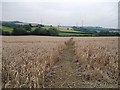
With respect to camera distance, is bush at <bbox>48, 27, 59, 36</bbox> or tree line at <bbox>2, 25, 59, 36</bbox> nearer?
tree line at <bbox>2, 25, 59, 36</bbox>

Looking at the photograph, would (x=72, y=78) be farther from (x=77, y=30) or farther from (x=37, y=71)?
(x=77, y=30)

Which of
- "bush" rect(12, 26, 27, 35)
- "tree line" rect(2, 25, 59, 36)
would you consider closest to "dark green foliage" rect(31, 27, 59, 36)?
"tree line" rect(2, 25, 59, 36)

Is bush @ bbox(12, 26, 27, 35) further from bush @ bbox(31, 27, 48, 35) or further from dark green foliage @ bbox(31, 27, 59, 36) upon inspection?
bush @ bbox(31, 27, 48, 35)

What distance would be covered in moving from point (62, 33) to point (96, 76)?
72.4m

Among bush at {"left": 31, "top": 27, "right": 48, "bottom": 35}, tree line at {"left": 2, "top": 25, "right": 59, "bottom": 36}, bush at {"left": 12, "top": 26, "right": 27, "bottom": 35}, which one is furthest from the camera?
bush at {"left": 31, "top": 27, "right": 48, "bottom": 35}

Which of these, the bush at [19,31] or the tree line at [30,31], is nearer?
the tree line at [30,31]

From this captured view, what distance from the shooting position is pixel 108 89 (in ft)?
24.2

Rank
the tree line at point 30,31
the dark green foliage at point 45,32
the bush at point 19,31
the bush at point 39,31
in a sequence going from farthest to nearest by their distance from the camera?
1. the dark green foliage at point 45,32
2. the bush at point 39,31
3. the bush at point 19,31
4. the tree line at point 30,31

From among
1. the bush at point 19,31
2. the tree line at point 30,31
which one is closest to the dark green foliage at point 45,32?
the tree line at point 30,31

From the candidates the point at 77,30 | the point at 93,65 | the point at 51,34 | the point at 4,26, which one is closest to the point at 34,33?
the point at 51,34

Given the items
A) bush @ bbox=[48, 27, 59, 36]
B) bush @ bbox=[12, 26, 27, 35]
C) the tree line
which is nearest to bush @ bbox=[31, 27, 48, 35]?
the tree line

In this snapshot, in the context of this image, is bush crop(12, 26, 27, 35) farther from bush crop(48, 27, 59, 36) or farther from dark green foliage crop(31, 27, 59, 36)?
bush crop(48, 27, 59, 36)

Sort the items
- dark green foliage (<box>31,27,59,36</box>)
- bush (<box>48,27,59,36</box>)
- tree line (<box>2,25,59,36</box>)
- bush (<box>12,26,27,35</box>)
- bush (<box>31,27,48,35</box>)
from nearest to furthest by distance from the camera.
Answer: tree line (<box>2,25,59,36</box>) < bush (<box>12,26,27,35</box>) < bush (<box>31,27,48,35</box>) < dark green foliage (<box>31,27,59,36</box>) < bush (<box>48,27,59,36</box>)

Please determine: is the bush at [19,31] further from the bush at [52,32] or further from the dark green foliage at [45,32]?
the bush at [52,32]
